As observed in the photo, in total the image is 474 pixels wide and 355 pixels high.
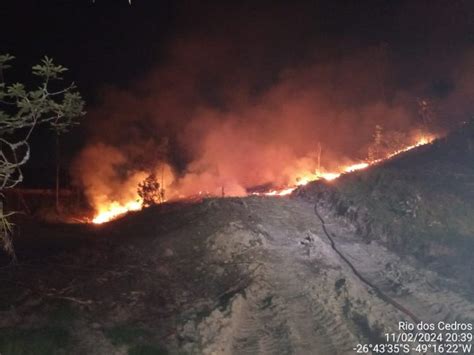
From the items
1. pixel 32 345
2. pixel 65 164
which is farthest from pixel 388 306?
pixel 65 164

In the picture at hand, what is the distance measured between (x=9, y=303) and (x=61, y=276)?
200cm

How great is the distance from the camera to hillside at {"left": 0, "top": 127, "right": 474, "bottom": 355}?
10.4 metres

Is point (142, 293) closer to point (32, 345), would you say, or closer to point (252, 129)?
point (32, 345)

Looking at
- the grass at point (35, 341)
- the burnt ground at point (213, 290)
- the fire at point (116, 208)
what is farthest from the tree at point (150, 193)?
the grass at point (35, 341)

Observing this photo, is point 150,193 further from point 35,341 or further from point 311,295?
point 35,341

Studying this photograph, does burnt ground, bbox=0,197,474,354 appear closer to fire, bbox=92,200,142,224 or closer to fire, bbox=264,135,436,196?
fire, bbox=264,135,436,196

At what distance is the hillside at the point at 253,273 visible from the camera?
10414 millimetres

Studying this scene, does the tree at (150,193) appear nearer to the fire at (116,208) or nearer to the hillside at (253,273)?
the fire at (116,208)

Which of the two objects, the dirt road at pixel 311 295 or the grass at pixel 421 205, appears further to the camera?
the grass at pixel 421 205

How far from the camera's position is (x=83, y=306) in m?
11.2

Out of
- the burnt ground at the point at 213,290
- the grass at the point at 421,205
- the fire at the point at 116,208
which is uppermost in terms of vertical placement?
the fire at the point at 116,208

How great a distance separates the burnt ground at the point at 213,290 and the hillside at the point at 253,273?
0.04m

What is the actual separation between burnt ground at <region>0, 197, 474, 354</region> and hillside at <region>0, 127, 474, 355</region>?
0.14 feet

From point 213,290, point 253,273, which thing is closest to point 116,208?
point 253,273
